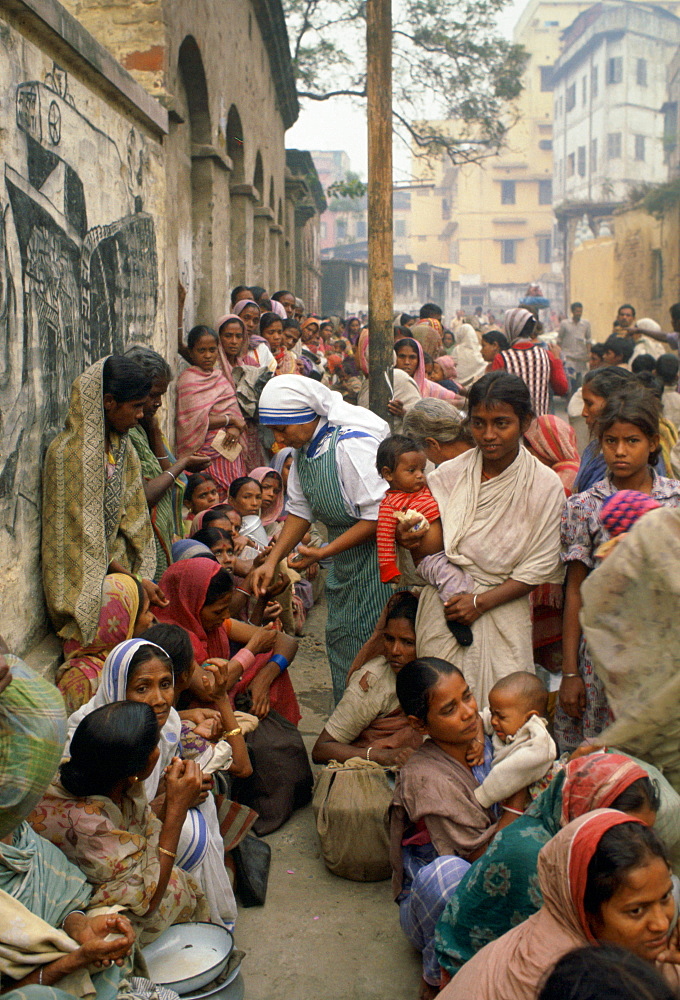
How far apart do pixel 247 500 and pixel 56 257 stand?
81.8 inches

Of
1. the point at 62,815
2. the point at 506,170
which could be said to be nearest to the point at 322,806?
the point at 62,815

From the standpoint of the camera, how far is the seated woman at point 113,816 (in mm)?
2678

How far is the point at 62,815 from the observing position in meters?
2.70

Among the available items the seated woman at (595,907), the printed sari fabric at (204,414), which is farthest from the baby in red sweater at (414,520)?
the printed sari fabric at (204,414)

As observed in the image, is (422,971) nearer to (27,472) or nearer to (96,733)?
(96,733)

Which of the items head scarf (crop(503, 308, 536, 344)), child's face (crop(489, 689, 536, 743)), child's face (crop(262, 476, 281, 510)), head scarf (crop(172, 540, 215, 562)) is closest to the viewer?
child's face (crop(489, 689, 536, 743))

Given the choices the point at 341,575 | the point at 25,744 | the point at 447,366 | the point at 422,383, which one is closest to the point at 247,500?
the point at 341,575

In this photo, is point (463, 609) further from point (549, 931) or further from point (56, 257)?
point (56, 257)

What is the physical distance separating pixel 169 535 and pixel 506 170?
57.7 meters

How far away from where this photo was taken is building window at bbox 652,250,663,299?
92.6ft

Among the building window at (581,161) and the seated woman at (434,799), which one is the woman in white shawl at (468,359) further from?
the building window at (581,161)

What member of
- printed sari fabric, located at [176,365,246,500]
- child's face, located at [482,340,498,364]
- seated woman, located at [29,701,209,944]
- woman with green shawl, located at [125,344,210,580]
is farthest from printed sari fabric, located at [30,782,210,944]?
child's face, located at [482,340,498,364]

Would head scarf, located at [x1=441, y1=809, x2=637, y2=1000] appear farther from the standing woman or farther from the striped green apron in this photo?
the striped green apron

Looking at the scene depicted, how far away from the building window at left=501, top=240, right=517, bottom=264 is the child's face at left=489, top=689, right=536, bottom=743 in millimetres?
58034
